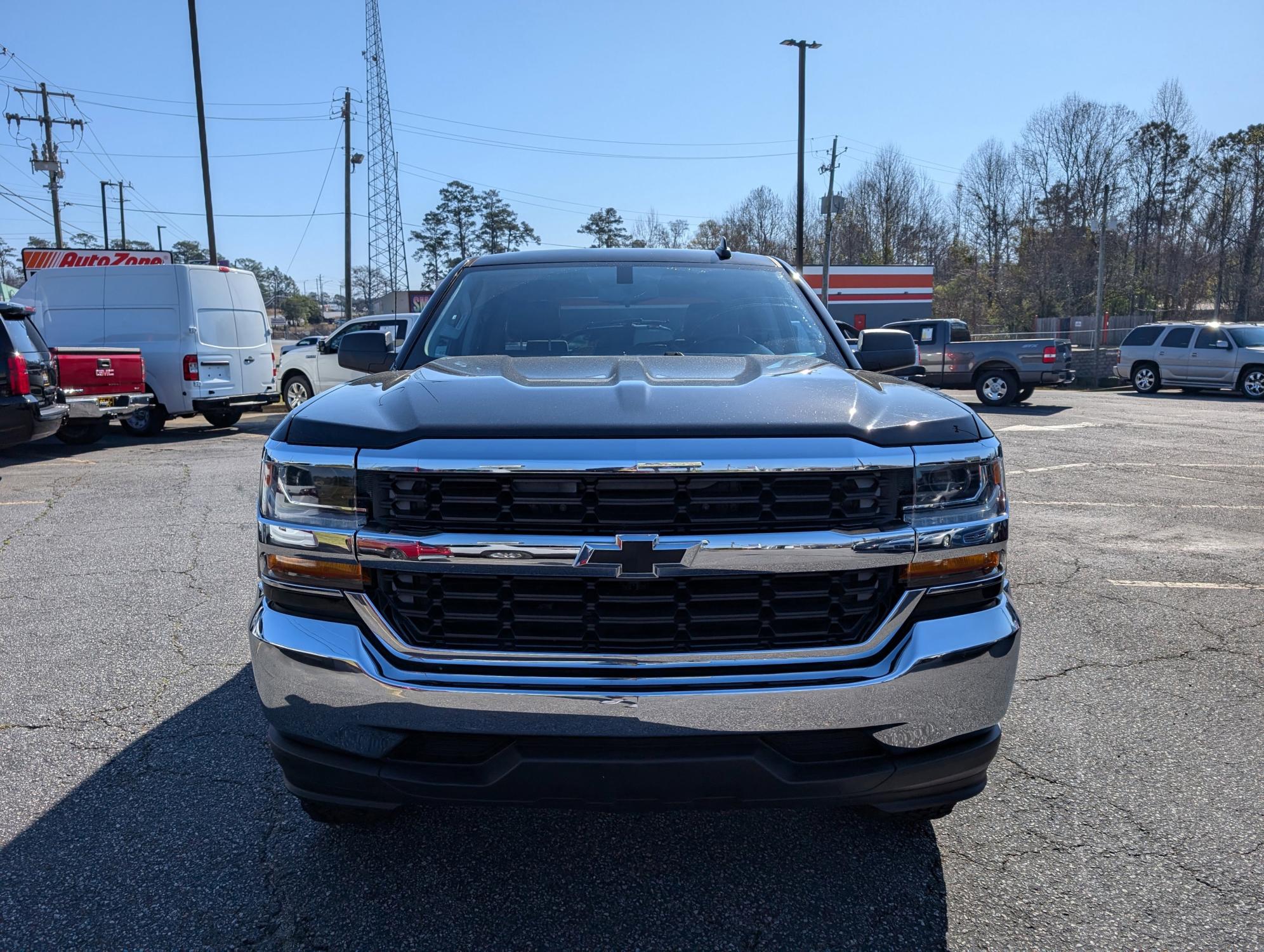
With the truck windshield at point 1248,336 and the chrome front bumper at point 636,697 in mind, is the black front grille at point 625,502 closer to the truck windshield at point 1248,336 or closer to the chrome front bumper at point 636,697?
the chrome front bumper at point 636,697

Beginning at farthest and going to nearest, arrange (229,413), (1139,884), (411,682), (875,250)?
(875,250) → (229,413) → (1139,884) → (411,682)

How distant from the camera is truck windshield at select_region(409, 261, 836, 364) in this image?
3490 millimetres

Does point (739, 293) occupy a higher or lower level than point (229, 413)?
higher

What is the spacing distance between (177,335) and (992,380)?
49.2 ft

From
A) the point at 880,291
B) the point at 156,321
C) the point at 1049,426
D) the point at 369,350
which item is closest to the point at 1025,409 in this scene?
the point at 1049,426

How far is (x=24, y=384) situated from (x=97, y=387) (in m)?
2.98

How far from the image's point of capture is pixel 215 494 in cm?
873

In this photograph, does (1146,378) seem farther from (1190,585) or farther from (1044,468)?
(1190,585)

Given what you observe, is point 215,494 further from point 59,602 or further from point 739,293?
point 739,293

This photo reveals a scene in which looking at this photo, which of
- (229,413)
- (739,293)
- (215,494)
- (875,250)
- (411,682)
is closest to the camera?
(411,682)

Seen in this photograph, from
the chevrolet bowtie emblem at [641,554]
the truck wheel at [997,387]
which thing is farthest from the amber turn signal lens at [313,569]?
the truck wheel at [997,387]

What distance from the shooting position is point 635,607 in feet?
6.82

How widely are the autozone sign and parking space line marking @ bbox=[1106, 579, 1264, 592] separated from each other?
52.9 ft

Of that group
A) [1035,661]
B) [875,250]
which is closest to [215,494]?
[1035,661]
